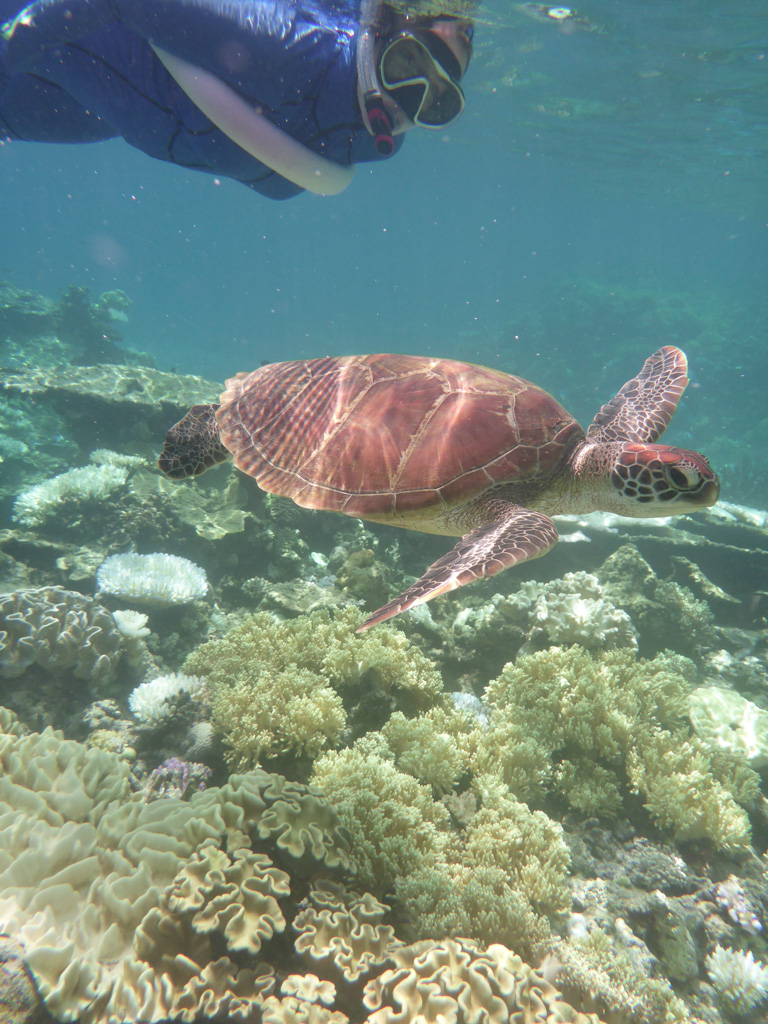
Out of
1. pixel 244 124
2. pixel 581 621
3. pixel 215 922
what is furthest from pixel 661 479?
pixel 244 124

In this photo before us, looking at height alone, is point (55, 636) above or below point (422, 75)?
below

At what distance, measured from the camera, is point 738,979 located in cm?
218

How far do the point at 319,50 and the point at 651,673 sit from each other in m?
5.12

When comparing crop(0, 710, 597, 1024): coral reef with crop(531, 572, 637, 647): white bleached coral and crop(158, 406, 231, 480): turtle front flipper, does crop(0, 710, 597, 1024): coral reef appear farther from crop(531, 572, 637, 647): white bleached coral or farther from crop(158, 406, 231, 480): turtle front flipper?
crop(531, 572, 637, 647): white bleached coral

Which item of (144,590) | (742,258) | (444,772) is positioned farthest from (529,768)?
(742,258)

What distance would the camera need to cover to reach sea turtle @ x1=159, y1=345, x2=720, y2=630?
266 centimetres

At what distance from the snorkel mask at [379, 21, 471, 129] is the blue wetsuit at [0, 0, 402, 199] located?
256 millimetres

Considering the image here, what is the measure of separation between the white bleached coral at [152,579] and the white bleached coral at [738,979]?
451cm

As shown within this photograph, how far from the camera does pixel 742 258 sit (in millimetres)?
70688

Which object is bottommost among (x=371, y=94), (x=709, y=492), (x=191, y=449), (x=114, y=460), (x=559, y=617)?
(x=114, y=460)

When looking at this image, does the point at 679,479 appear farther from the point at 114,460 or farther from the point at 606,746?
the point at 114,460

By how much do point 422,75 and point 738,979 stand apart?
17.6 ft

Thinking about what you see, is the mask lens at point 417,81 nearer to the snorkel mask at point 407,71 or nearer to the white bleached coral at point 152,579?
the snorkel mask at point 407,71

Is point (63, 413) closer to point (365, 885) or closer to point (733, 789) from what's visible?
point (365, 885)
